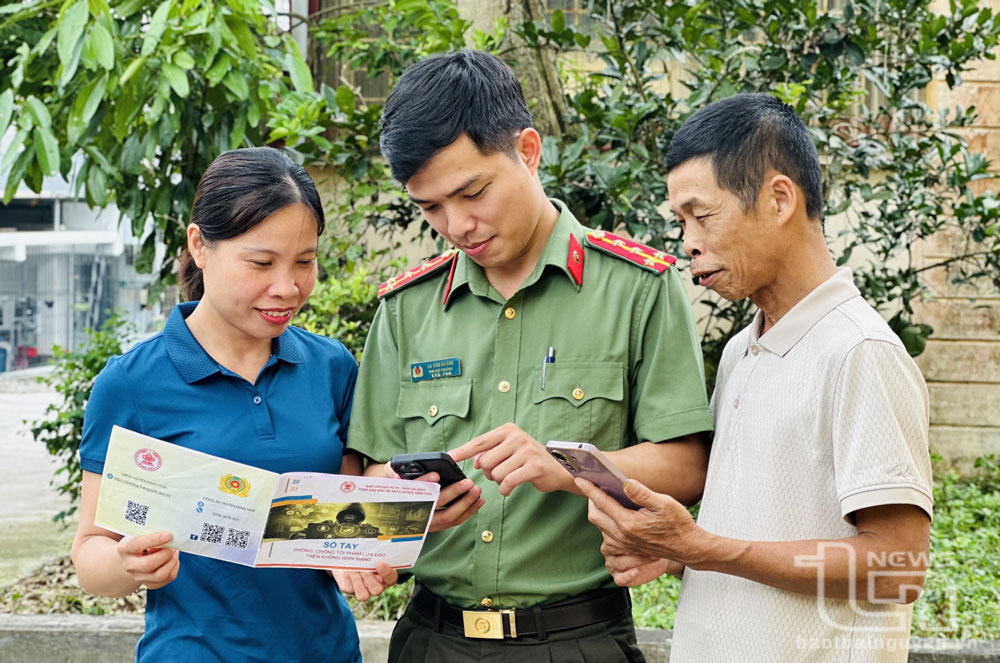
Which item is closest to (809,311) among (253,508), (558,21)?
(253,508)

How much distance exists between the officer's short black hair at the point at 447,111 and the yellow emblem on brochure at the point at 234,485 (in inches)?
25.1

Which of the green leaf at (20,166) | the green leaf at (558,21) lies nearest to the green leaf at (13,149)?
the green leaf at (20,166)

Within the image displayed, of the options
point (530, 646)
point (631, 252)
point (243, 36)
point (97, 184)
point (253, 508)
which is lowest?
point (530, 646)

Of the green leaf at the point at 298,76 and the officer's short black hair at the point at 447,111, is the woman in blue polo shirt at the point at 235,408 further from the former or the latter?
the green leaf at the point at 298,76

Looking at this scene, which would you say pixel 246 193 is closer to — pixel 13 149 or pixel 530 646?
pixel 530 646

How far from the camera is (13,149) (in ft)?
12.8

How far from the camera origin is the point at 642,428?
1.93 m

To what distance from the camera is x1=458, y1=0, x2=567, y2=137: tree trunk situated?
4625mm

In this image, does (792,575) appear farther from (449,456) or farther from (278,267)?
(278,267)

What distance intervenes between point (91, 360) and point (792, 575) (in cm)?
438

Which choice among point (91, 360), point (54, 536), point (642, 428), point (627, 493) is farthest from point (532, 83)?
point (54, 536)

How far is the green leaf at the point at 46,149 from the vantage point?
12.4 ft

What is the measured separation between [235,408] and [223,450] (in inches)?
3.7

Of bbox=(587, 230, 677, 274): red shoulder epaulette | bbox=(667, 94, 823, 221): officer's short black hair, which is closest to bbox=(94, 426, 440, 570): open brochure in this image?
bbox=(587, 230, 677, 274): red shoulder epaulette
